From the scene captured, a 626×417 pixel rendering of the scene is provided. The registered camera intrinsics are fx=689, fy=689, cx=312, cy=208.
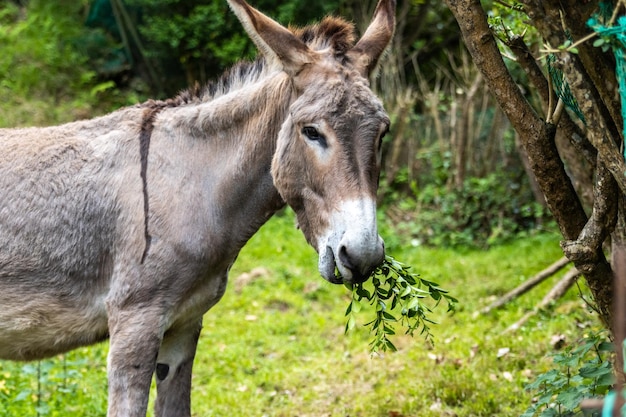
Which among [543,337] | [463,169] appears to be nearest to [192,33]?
[463,169]

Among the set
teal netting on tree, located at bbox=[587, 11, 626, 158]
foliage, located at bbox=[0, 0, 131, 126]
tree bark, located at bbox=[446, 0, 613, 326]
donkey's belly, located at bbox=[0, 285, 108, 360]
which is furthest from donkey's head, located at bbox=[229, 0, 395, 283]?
foliage, located at bbox=[0, 0, 131, 126]

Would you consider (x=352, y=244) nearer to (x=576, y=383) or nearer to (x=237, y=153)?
(x=237, y=153)

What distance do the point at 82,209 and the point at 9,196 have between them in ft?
1.21

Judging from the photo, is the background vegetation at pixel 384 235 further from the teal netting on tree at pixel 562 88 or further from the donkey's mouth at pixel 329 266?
the donkey's mouth at pixel 329 266

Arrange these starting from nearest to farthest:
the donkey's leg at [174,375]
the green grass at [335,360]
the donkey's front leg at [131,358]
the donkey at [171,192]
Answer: the donkey at [171,192]
the donkey's front leg at [131,358]
the donkey's leg at [174,375]
the green grass at [335,360]

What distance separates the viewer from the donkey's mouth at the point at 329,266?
284cm

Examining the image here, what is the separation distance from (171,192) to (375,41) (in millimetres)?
1207

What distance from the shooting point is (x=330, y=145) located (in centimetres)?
288

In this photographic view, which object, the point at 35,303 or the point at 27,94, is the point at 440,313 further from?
the point at 27,94

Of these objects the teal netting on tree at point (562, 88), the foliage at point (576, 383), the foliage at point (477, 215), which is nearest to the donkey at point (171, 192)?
the teal netting on tree at point (562, 88)

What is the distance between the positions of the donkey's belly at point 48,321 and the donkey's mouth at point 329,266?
1134 millimetres

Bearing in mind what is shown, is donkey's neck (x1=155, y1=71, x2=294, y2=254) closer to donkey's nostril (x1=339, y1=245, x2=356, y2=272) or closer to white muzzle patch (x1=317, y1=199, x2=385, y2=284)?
white muzzle patch (x1=317, y1=199, x2=385, y2=284)

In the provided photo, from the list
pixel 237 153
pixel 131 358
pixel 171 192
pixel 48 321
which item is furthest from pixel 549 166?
pixel 48 321

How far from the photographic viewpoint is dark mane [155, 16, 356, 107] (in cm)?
324
